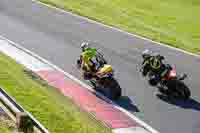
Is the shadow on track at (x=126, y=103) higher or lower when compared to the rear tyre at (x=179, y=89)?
lower

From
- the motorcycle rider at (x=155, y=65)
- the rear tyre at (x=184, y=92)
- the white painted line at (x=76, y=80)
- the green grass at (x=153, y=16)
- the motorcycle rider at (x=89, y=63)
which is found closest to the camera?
the white painted line at (x=76, y=80)

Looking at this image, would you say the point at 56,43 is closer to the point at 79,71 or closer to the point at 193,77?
the point at 79,71

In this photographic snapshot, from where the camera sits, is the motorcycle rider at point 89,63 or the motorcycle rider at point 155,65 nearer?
the motorcycle rider at point 155,65

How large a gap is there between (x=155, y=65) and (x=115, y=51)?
6235 mm

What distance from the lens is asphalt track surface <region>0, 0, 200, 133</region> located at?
17.3m

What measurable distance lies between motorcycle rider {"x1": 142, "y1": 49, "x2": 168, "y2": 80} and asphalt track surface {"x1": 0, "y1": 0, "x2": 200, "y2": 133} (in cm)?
68

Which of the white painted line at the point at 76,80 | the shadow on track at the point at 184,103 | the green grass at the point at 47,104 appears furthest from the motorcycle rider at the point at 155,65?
the green grass at the point at 47,104

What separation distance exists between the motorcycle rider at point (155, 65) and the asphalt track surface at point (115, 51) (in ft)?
2.23

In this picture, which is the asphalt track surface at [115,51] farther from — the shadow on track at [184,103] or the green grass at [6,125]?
the green grass at [6,125]

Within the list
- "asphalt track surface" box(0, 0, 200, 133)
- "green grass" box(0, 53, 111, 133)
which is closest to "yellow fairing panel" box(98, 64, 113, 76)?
"asphalt track surface" box(0, 0, 200, 133)

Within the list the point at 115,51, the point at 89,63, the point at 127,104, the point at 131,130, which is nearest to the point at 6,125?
the point at 131,130

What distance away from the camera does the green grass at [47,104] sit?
1504 cm

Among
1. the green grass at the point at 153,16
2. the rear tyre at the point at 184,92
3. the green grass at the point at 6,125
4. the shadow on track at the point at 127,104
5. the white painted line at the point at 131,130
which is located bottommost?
the white painted line at the point at 131,130

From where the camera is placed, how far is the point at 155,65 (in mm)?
19703
